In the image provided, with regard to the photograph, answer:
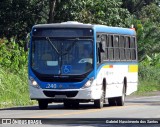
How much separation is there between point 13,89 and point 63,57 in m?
6.25

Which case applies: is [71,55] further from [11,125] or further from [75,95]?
[11,125]

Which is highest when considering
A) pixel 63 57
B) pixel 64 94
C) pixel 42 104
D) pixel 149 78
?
pixel 63 57

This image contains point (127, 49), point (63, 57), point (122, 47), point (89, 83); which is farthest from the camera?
point (127, 49)

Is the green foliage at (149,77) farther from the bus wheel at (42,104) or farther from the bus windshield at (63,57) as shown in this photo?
the bus windshield at (63,57)

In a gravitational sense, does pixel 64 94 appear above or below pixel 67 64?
below

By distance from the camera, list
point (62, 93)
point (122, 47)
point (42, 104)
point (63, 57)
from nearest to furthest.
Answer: point (62, 93)
point (63, 57)
point (42, 104)
point (122, 47)

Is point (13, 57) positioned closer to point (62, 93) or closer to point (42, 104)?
point (42, 104)

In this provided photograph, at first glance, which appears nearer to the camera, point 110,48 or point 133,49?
point 110,48

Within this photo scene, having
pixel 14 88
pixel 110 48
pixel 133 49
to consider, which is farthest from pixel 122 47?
pixel 14 88

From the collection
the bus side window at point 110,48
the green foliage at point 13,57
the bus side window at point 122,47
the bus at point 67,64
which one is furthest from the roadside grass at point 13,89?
the bus side window at point 110,48

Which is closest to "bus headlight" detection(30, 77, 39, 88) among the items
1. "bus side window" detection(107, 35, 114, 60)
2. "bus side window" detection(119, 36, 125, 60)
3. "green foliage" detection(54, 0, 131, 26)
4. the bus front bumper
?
the bus front bumper

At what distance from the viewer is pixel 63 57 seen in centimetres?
2681

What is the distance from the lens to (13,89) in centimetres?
3253

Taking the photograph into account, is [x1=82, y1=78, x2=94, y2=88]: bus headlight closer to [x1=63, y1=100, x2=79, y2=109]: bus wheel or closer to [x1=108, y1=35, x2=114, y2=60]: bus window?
[x1=63, y1=100, x2=79, y2=109]: bus wheel
